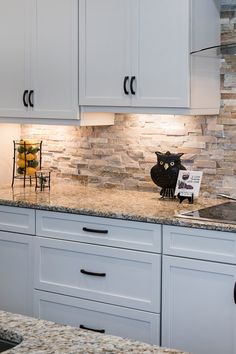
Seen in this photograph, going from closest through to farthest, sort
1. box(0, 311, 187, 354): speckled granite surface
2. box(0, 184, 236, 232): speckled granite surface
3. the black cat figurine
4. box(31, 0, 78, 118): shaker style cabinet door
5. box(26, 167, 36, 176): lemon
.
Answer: box(0, 311, 187, 354): speckled granite surface, box(0, 184, 236, 232): speckled granite surface, the black cat figurine, box(31, 0, 78, 118): shaker style cabinet door, box(26, 167, 36, 176): lemon

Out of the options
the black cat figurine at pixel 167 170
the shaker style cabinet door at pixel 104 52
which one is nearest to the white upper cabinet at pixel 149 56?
the shaker style cabinet door at pixel 104 52

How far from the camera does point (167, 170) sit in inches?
140

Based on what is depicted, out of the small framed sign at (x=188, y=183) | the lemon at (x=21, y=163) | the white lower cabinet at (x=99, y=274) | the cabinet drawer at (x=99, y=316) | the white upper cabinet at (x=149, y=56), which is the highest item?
the white upper cabinet at (x=149, y=56)

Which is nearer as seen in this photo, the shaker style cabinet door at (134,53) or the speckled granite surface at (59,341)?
the speckled granite surface at (59,341)

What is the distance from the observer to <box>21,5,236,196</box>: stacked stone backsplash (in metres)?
3.64

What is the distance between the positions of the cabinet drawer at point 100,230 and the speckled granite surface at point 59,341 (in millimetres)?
1632

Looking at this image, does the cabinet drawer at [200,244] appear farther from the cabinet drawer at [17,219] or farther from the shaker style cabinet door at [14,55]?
the shaker style cabinet door at [14,55]

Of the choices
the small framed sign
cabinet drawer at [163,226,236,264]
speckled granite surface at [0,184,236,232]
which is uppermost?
the small framed sign

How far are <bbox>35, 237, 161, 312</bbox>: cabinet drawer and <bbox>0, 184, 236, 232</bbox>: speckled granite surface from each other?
0.19 m

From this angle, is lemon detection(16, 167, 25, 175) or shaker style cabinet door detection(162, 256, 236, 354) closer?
shaker style cabinet door detection(162, 256, 236, 354)

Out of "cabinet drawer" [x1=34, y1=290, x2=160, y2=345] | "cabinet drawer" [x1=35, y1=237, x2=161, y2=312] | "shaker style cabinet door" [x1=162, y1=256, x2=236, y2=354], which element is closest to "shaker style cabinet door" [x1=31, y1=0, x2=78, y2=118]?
"cabinet drawer" [x1=35, y1=237, x2=161, y2=312]

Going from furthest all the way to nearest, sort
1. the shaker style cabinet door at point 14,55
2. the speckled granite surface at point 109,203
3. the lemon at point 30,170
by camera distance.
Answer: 1. the lemon at point 30,170
2. the shaker style cabinet door at point 14,55
3. the speckled granite surface at point 109,203

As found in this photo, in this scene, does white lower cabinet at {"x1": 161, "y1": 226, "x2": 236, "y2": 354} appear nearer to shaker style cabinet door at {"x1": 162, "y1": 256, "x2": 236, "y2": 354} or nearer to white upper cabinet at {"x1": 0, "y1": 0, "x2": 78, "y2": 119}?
shaker style cabinet door at {"x1": 162, "y1": 256, "x2": 236, "y2": 354}

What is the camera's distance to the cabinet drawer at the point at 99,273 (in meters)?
3.20
